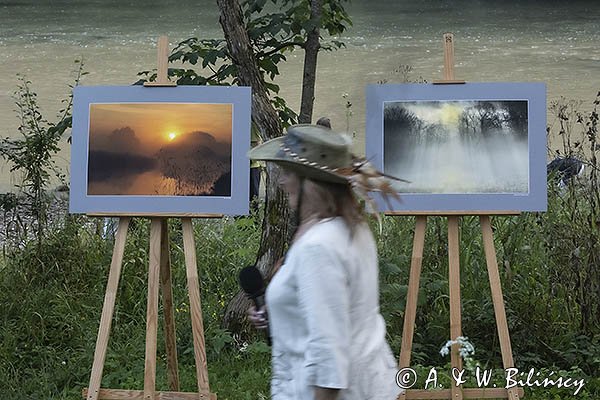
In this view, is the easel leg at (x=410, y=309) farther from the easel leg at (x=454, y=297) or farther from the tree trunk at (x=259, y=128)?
the tree trunk at (x=259, y=128)

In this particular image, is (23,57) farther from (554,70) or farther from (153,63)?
(554,70)

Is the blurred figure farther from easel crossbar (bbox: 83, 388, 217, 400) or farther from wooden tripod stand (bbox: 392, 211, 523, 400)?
easel crossbar (bbox: 83, 388, 217, 400)

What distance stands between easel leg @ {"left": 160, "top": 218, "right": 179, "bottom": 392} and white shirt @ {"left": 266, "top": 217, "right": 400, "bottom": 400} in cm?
176

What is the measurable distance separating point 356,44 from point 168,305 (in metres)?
8.29

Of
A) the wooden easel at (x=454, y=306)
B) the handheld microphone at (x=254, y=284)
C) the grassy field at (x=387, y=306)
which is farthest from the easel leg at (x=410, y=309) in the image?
the handheld microphone at (x=254, y=284)

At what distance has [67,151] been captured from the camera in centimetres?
953

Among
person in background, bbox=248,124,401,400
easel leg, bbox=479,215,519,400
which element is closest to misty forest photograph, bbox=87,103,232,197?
easel leg, bbox=479,215,519,400

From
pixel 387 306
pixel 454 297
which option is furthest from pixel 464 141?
pixel 387 306

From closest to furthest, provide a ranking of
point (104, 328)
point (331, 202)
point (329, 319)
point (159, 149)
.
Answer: point (329, 319) → point (331, 202) → point (104, 328) → point (159, 149)

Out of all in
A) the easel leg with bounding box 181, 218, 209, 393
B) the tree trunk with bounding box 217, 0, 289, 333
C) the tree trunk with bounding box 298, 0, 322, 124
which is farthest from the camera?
the tree trunk with bounding box 298, 0, 322, 124

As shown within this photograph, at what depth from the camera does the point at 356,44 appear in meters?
12.3

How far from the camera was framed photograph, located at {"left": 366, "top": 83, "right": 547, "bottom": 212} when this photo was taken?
13.8 feet

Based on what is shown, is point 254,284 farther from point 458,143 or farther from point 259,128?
point 259,128

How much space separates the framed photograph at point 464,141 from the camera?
13.8ft
